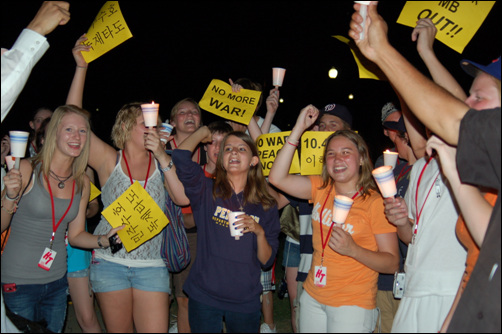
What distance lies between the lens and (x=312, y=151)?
4.66m

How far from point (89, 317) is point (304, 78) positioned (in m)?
17.5

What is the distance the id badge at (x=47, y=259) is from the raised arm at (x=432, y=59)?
3.47 metres

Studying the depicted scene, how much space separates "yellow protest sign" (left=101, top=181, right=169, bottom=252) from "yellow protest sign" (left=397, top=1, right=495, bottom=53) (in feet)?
8.80

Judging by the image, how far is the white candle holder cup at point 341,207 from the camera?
10.4ft

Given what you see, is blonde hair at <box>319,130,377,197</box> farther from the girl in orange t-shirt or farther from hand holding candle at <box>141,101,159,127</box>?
hand holding candle at <box>141,101,159,127</box>

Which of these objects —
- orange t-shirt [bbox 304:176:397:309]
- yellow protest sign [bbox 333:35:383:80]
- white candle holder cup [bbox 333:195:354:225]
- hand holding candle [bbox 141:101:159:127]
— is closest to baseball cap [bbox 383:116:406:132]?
yellow protest sign [bbox 333:35:383:80]

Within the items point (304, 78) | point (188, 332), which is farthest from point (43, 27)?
point (304, 78)

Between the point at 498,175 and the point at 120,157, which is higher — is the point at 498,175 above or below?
above

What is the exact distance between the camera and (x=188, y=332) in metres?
4.99

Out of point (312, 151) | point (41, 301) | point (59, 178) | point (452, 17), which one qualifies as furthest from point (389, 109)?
point (41, 301)

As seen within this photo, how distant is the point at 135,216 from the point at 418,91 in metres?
2.81

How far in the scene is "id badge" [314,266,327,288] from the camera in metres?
3.45

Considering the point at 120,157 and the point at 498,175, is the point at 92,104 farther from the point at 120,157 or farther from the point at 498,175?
the point at 498,175

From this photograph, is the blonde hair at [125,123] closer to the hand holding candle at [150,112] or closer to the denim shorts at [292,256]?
the hand holding candle at [150,112]
